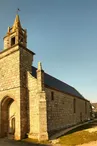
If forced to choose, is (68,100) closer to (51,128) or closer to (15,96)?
(51,128)

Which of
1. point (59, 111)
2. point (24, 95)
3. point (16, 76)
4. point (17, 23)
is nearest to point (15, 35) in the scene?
point (17, 23)

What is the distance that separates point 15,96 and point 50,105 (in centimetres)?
484

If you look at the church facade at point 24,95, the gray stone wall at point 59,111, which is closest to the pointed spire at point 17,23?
the church facade at point 24,95

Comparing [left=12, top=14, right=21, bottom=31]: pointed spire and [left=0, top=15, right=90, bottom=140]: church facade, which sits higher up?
[left=12, top=14, right=21, bottom=31]: pointed spire

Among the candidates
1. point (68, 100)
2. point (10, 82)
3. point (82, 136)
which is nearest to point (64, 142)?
point (82, 136)

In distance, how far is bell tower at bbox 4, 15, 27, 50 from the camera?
67.7 ft

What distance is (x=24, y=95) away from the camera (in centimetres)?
1891

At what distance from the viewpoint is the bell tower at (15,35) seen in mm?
20641

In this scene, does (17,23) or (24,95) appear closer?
(24,95)

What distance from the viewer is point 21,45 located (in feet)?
64.1

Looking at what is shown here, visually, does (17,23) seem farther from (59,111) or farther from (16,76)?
(59,111)

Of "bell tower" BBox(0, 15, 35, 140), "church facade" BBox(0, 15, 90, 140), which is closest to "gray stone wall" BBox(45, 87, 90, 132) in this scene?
"church facade" BBox(0, 15, 90, 140)

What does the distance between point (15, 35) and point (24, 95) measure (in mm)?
8166

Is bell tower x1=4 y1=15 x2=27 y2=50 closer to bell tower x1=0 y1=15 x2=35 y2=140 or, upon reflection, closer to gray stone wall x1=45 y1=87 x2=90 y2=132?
bell tower x1=0 y1=15 x2=35 y2=140
